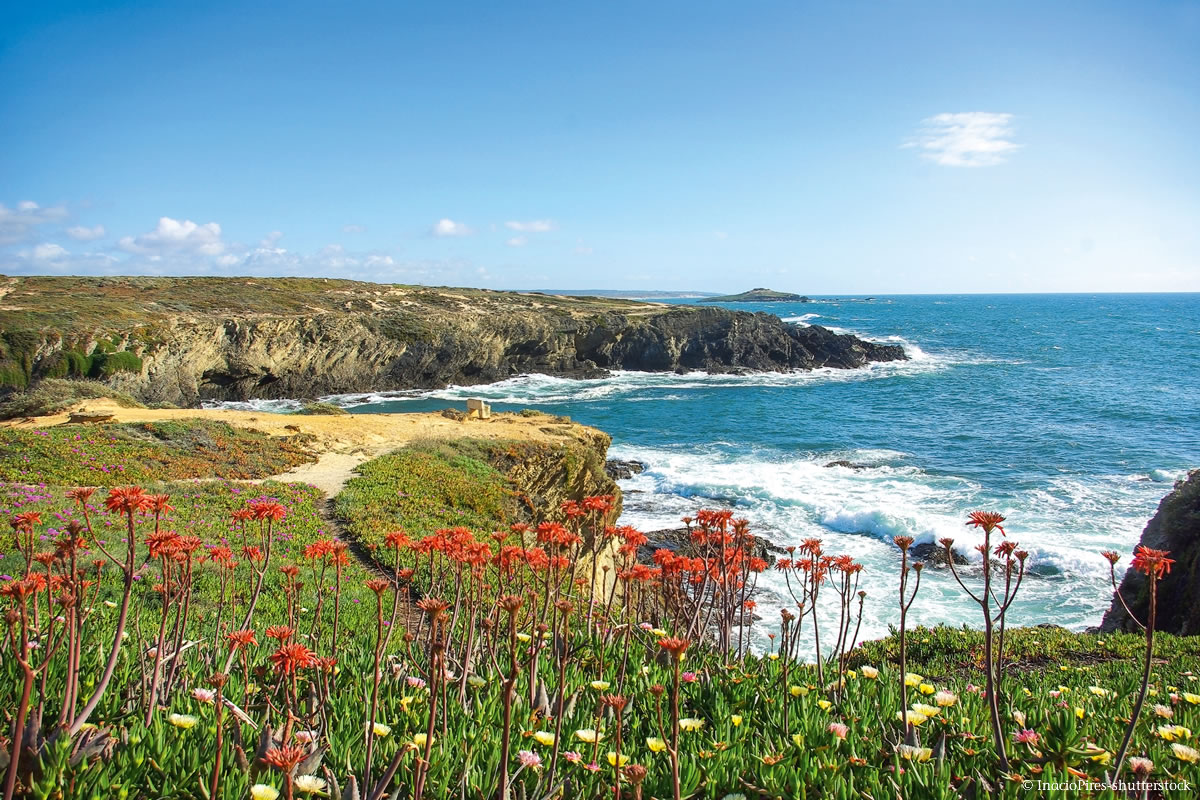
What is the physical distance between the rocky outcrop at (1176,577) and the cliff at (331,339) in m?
43.1

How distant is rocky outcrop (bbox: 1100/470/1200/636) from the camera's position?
1041 cm

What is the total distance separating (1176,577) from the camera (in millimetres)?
11258

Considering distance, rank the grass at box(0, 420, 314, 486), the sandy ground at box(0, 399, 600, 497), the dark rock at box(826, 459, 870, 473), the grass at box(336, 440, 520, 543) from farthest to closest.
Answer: the dark rock at box(826, 459, 870, 473) < the sandy ground at box(0, 399, 600, 497) < the grass at box(0, 420, 314, 486) < the grass at box(336, 440, 520, 543)

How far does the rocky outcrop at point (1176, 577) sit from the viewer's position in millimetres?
10414

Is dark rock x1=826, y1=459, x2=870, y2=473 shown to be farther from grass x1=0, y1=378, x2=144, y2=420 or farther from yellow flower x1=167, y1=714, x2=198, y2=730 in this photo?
yellow flower x1=167, y1=714, x2=198, y2=730

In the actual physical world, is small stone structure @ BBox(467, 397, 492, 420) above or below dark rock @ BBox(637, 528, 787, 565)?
above

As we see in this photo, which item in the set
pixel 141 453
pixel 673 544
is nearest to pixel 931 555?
pixel 673 544

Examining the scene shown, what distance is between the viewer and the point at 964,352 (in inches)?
3002

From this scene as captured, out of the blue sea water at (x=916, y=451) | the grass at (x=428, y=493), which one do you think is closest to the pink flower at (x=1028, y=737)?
the grass at (x=428, y=493)

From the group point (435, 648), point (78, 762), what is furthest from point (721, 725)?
point (78, 762)

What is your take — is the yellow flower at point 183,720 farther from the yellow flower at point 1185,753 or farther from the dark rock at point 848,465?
the dark rock at point 848,465

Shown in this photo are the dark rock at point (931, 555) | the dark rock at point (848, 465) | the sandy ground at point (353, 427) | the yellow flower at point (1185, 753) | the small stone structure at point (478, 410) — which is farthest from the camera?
the dark rock at point (848, 465)

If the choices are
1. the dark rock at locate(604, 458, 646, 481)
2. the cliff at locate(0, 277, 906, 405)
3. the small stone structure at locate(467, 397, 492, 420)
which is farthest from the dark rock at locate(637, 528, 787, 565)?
the cliff at locate(0, 277, 906, 405)

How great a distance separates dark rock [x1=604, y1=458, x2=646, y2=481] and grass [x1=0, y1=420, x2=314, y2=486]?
42.5 ft
